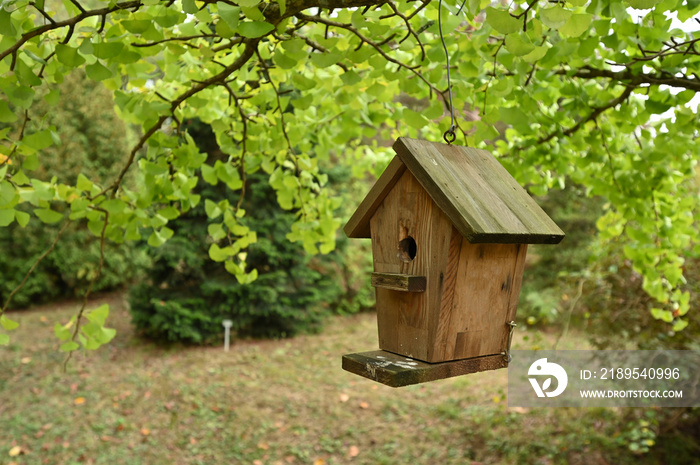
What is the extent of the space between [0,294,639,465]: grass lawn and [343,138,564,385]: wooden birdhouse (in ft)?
10.9

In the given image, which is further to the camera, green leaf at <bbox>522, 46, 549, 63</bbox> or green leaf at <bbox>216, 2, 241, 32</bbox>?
green leaf at <bbox>522, 46, 549, 63</bbox>

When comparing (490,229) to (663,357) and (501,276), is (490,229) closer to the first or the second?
(501,276)

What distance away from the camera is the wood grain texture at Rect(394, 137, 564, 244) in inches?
51.3

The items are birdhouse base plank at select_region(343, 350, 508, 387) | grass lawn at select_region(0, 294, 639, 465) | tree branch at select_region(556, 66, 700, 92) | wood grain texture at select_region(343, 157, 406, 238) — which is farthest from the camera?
grass lawn at select_region(0, 294, 639, 465)

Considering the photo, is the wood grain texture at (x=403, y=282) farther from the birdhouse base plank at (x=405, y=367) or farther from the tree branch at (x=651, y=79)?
the tree branch at (x=651, y=79)

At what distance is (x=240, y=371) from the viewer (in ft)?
20.0

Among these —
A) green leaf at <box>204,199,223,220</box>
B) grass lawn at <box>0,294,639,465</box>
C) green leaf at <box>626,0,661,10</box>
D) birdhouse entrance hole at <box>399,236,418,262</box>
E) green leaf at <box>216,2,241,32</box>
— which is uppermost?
green leaf at <box>626,0,661,10</box>

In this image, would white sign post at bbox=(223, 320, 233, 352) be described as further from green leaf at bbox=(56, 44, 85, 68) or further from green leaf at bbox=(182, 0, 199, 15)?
green leaf at bbox=(182, 0, 199, 15)

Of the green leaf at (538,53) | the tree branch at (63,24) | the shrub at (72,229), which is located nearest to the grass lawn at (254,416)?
the shrub at (72,229)

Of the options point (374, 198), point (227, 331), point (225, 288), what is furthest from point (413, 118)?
point (225, 288)

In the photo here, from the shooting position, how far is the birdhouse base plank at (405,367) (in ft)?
4.41

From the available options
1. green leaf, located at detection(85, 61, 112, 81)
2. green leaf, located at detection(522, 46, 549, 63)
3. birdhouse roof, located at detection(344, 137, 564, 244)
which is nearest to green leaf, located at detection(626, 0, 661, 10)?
green leaf, located at detection(522, 46, 549, 63)

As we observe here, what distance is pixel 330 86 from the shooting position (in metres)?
2.23

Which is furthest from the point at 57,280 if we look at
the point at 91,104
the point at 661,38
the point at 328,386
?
the point at 661,38
